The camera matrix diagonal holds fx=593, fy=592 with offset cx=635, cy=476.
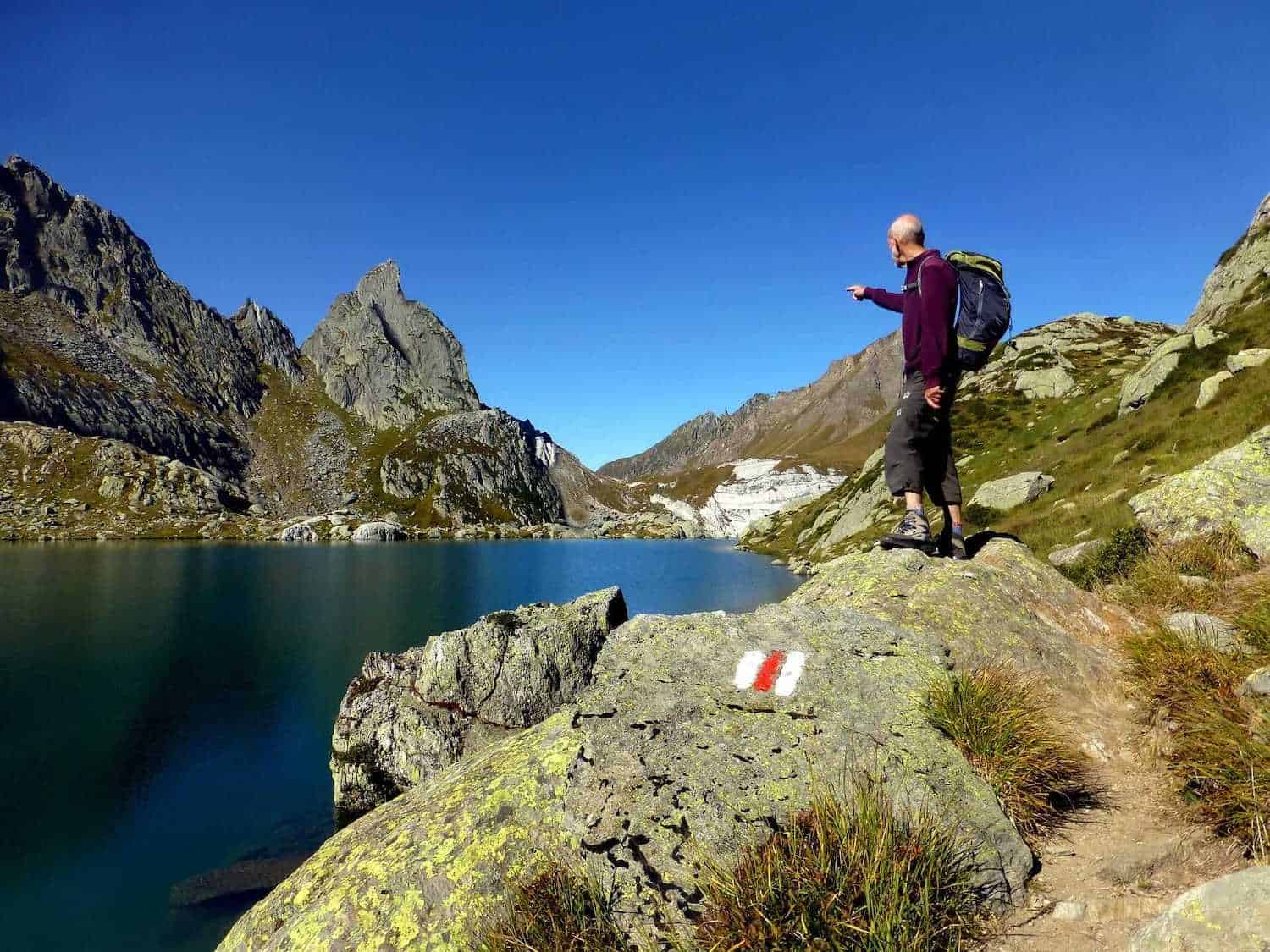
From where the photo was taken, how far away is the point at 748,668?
23.8 feet

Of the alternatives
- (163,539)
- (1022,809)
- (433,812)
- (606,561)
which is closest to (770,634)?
(1022,809)

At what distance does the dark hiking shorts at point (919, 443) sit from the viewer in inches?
416

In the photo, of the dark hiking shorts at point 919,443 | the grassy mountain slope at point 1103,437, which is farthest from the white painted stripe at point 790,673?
the grassy mountain slope at point 1103,437

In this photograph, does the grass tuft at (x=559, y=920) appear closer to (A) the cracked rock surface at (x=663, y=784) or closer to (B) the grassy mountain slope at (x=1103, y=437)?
(A) the cracked rock surface at (x=663, y=784)

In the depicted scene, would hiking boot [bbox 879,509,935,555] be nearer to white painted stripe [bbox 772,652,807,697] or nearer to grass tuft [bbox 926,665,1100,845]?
grass tuft [bbox 926,665,1100,845]

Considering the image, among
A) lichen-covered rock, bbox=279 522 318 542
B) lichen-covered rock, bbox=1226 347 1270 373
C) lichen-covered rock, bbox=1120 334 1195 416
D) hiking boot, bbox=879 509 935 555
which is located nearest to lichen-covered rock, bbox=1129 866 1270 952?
hiking boot, bbox=879 509 935 555

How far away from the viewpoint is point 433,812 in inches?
318

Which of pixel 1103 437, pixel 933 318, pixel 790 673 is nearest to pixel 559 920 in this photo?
pixel 790 673

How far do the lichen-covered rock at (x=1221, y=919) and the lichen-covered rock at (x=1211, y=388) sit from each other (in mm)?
38710

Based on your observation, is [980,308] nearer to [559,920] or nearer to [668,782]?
[668,782]

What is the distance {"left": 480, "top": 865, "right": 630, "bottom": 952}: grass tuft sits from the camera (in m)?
5.27

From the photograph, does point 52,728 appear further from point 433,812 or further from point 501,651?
point 433,812

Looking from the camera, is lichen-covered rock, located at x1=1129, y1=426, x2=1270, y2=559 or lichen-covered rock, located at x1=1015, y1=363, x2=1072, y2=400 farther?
lichen-covered rock, located at x1=1015, y1=363, x2=1072, y2=400

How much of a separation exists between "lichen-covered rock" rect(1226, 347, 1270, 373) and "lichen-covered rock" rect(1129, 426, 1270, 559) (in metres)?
23.2
